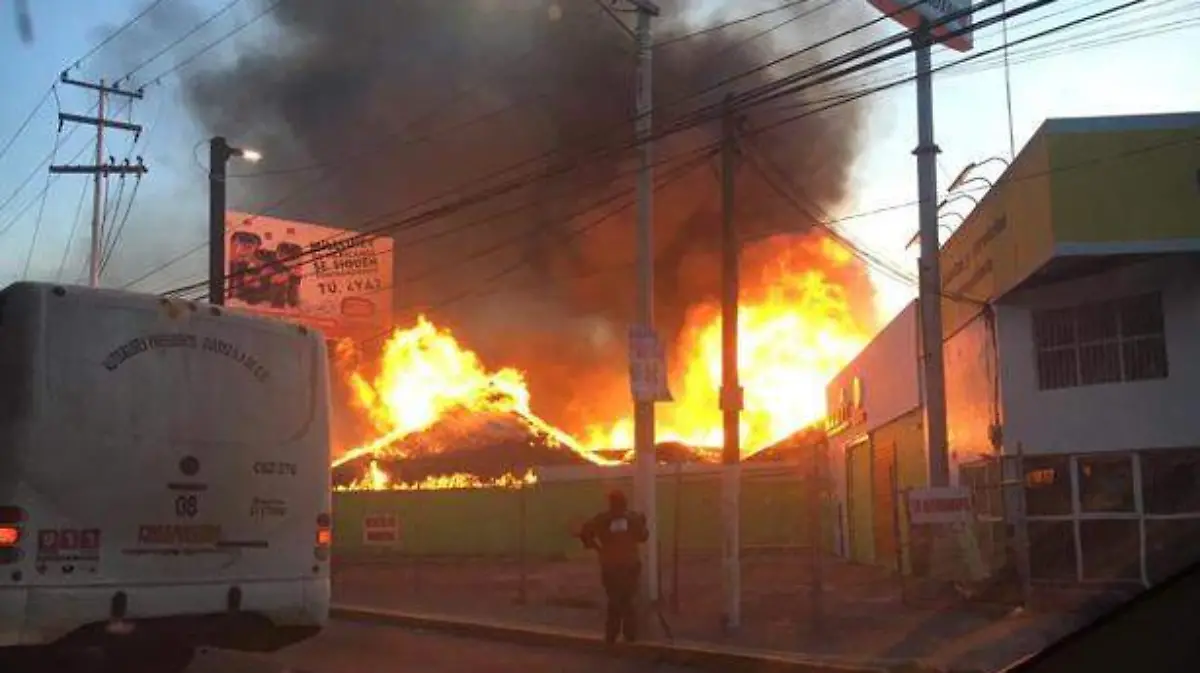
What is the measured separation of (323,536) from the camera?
8.78 m

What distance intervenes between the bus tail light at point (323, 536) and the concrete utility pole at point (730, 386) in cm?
518

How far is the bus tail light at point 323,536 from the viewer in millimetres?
8727

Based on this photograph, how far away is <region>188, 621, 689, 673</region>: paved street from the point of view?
1029 cm

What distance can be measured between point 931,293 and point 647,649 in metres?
6.46

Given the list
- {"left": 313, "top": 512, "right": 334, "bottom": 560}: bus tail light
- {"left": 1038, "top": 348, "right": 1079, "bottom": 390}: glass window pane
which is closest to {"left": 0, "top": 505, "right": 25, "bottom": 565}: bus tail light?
{"left": 313, "top": 512, "right": 334, "bottom": 560}: bus tail light

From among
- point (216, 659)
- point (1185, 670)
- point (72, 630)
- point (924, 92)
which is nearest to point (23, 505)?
point (72, 630)

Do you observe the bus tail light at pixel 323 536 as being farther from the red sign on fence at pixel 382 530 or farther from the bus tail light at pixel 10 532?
the red sign on fence at pixel 382 530

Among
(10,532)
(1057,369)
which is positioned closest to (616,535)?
(10,532)

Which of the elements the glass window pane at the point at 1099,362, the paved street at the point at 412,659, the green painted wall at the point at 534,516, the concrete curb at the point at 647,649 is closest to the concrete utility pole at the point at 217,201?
the concrete curb at the point at 647,649

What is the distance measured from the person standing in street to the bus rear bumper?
124 inches

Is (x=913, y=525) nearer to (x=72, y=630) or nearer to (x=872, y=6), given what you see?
(x=872, y=6)

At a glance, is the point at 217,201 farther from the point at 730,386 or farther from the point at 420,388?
the point at 420,388

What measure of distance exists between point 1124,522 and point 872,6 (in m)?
7.83

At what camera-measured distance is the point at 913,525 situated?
14.5 metres
